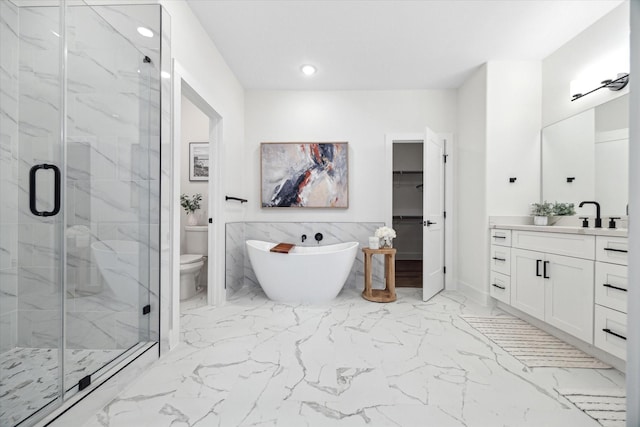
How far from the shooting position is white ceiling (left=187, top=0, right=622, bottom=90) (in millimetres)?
2260

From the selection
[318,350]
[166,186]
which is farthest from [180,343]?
[166,186]

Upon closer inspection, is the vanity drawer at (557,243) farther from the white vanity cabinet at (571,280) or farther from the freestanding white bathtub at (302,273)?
the freestanding white bathtub at (302,273)

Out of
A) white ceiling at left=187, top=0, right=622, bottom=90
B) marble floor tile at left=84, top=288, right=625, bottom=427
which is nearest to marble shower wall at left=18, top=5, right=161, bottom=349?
marble floor tile at left=84, top=288, right=625, bottom=427

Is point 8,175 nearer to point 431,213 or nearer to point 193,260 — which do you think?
point 193,260

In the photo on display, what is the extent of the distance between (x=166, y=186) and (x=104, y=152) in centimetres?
38

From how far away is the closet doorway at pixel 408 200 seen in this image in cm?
599

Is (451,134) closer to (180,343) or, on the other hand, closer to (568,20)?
(568,20)

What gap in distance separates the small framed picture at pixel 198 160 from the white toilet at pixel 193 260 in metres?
0.72

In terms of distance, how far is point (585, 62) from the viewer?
8.41ft

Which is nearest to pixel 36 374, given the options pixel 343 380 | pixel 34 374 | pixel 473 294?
pixel 34 374

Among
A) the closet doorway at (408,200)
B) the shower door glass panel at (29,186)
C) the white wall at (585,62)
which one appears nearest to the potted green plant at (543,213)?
the white wall at (585,62)

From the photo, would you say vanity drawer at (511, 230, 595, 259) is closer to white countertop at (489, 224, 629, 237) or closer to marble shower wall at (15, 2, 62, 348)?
white countertop at (489, 224, 629, 237)

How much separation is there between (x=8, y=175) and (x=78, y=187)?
47cm

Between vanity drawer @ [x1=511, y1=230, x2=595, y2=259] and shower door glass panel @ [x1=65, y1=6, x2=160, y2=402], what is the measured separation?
2.82 metres
